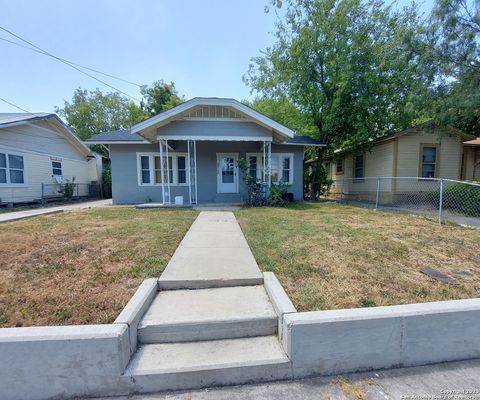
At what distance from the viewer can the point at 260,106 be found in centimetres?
2212

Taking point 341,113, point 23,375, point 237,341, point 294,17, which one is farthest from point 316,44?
point 23,375

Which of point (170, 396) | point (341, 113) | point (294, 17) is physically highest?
point (294, 17)

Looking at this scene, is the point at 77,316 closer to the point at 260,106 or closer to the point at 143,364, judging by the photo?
the point at 143,364

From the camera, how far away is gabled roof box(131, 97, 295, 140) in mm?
9491

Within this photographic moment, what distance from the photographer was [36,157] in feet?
42.8

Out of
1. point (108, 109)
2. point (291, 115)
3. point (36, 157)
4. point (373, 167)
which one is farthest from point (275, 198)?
point (108, 109)

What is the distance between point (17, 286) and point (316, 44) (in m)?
14.6

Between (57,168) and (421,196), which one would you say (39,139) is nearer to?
(57,168)

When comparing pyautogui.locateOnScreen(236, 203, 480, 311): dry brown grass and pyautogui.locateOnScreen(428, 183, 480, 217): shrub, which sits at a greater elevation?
pyautogui.locateOnScreen(428, 183, 480, 217): shrub

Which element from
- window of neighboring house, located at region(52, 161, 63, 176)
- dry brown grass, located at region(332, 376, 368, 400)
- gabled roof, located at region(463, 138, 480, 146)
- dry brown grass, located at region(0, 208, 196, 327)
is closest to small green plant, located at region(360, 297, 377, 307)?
dry brown grass, located at region(332, 376, 368, 400)

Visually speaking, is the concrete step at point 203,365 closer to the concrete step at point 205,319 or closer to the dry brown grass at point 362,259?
the concrete step at point 205,319

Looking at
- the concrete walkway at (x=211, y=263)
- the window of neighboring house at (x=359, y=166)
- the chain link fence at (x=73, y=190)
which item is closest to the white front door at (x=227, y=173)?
the concrete walkway at (x=211, y=263)

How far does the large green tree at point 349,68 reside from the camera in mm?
12156

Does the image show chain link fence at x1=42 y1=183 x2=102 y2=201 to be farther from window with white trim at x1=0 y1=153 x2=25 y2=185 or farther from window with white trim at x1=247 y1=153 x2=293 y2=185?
window with white trim at x1=247 y1=153 x2=293 y2=185
